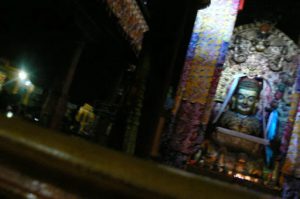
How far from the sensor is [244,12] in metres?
10.8

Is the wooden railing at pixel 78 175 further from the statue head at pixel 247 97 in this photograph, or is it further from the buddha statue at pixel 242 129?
the statue head at pixel 247 97

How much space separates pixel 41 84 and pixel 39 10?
158 centimetres

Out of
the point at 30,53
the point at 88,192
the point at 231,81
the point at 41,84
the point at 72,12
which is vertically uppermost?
the point at 231,81

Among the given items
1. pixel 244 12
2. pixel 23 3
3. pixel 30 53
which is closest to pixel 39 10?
pixel 23 3

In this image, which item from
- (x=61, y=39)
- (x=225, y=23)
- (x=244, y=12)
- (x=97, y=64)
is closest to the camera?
(x=61, y=39)

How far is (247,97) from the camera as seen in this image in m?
9.79

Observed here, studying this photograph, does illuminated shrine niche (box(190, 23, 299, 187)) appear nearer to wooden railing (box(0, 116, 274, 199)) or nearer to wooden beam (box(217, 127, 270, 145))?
wooden beam (box(217, 127, 270, 145))

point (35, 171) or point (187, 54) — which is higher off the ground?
point (187, 54)

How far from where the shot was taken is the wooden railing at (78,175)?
529mm

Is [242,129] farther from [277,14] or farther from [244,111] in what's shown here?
[277,14]

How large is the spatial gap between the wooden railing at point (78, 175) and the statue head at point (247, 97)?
9.64 meters

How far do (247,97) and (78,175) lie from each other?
9.77 m

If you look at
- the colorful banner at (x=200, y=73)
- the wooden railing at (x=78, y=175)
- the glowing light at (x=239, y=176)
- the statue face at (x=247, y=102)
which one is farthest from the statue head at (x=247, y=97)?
the wooden railing at (x=78, y=175)

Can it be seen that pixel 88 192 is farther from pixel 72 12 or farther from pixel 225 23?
pixel 225 23
